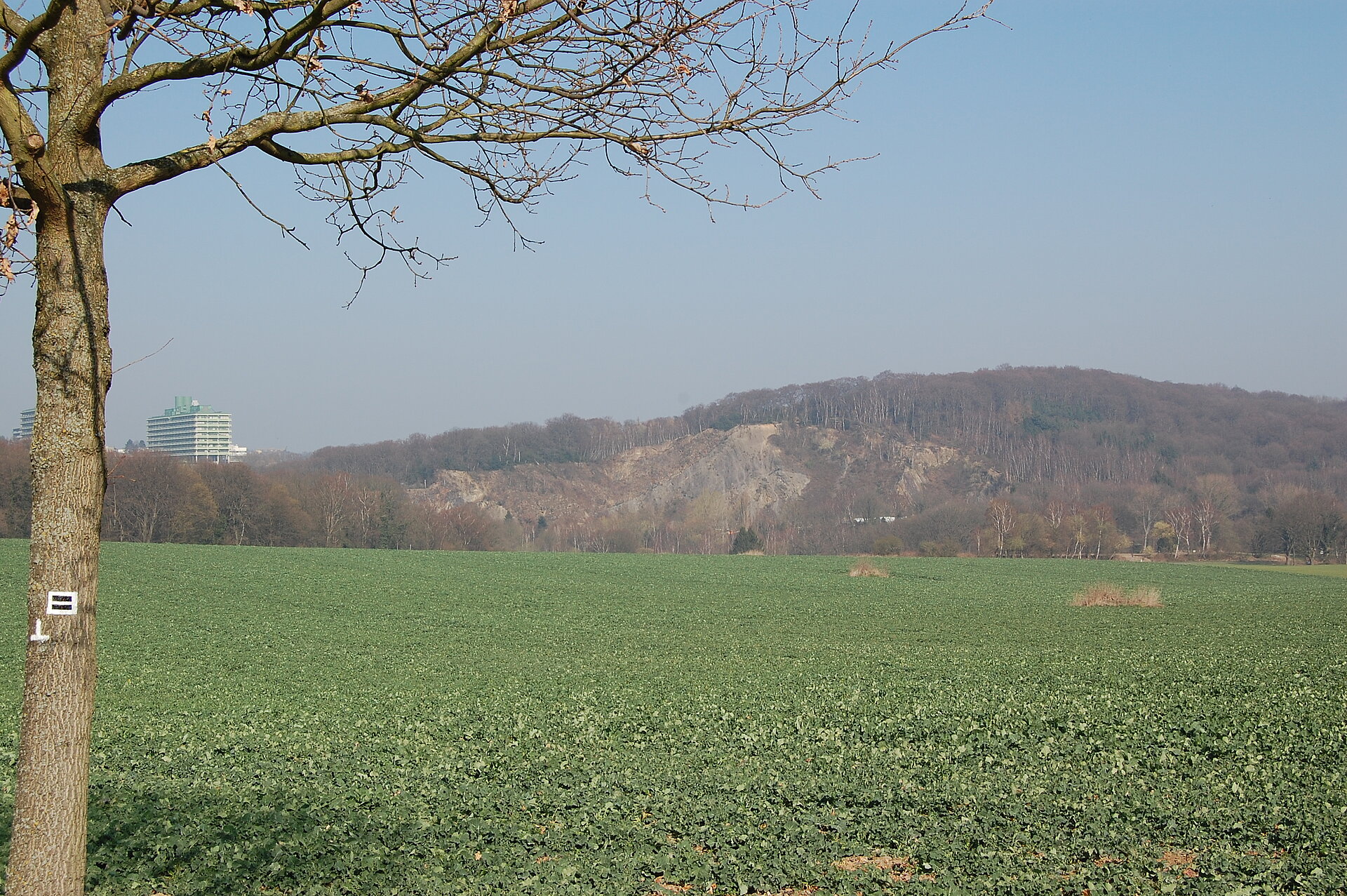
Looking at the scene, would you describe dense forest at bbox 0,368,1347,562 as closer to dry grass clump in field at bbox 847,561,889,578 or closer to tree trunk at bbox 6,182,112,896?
dry grass clump in field at bbox 847,561,889,578

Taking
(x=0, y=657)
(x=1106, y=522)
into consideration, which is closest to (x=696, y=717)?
(x=0, y=657)

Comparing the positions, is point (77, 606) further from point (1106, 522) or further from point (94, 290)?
point (1106, 522)

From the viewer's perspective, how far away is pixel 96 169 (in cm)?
447

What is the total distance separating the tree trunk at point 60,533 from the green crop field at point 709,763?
2.41m

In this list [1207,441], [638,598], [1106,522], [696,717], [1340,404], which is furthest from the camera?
[1340,404]

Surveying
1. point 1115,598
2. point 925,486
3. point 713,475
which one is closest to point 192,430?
point 713,475

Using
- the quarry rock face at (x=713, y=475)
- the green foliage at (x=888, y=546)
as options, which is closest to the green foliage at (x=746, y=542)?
the green foliage at (x=888, y=546)

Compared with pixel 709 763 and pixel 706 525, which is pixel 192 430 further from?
pixel 709 763

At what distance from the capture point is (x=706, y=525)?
146 meters

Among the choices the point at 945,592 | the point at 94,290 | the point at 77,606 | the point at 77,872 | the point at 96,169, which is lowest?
the point at 945,592

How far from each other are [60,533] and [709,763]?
7599 millimetres

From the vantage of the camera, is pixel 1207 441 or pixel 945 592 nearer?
pixel 945 592

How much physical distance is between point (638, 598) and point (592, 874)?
32548 millimetres

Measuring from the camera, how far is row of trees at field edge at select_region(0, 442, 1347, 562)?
264ft
